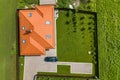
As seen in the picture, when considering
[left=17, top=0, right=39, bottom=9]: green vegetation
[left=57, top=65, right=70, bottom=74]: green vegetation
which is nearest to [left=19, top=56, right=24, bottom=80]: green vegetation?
[left=57, top=65, right=70, bottom=74]: green vegetation

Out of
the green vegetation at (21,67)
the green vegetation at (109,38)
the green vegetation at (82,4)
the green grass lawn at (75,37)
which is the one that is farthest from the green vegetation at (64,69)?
the green vegetation at (82,4)

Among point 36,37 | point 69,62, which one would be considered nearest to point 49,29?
point 36,37

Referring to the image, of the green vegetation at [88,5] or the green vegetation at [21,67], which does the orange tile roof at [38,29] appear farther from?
the green vegetation at [88,5]

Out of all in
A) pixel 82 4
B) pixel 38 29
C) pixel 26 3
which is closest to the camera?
pixel 38 29

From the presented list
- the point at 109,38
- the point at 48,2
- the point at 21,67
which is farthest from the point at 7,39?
the point at 109,38

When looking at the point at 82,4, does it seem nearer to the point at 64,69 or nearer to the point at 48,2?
the point at 48,2
